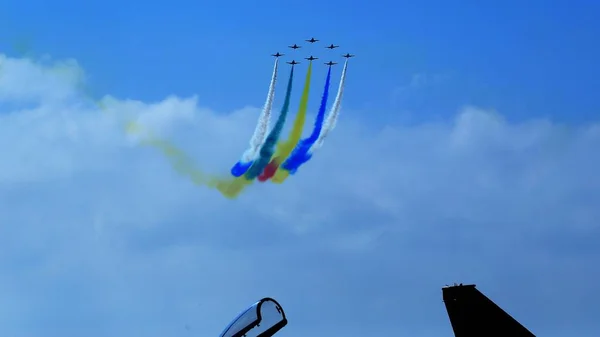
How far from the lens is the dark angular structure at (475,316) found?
21938 millimetres

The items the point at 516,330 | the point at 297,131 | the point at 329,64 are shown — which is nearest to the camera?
the point at 516,330

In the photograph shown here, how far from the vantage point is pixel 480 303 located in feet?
72.8

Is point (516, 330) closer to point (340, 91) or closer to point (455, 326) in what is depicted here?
point (455, 326)

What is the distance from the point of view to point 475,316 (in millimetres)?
22078

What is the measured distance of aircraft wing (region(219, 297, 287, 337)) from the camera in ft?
72.6

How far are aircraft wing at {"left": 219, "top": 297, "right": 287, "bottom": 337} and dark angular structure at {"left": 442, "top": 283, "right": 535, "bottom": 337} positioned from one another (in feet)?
10.7

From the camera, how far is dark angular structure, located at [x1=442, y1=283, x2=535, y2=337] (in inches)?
864

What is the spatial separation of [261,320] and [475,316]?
4079 mm

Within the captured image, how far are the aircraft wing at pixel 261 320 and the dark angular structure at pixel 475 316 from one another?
325cm

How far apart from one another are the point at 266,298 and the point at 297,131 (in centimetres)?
5952

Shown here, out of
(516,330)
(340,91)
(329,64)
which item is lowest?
(516,330)

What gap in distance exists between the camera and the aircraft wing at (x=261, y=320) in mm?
22141

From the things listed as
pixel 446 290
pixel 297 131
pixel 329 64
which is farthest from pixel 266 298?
pixel 329 64

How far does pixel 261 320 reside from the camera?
22.1m
